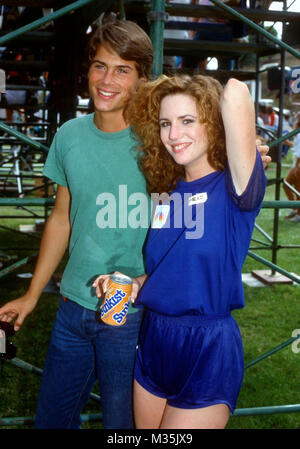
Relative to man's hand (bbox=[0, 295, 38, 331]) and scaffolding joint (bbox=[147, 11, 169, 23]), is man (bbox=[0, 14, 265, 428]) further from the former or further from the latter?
scaffolding joint (bbox=[147, 11, 169, 23])

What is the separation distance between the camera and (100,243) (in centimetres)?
199

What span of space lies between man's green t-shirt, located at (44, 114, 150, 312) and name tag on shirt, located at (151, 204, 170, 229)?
136 mm

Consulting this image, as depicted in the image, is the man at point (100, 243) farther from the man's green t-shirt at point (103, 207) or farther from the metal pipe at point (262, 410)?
the metal pipe at point (262, 410)

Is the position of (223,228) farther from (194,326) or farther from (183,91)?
(183,91)

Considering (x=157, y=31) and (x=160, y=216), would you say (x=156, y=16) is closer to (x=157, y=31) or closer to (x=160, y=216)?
(x=157, y=31)

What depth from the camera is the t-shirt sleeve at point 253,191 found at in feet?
5.27

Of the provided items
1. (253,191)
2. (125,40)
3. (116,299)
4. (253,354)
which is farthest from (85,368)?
(253,354)

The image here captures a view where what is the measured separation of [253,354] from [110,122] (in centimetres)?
309

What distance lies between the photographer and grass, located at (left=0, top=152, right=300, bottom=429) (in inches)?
135

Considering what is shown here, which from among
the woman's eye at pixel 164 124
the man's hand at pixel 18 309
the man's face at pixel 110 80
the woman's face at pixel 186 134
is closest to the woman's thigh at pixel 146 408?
the man's hand at pixel 18 309

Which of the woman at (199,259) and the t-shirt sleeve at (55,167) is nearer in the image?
the woman at (199,259)

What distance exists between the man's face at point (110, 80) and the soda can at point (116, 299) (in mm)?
744
